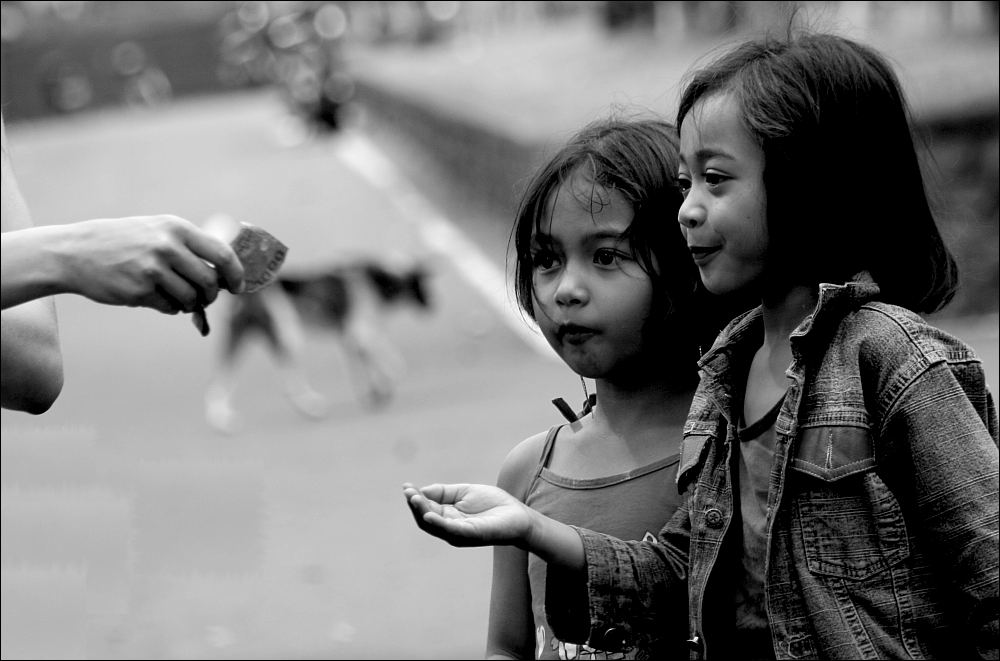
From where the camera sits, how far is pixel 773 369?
222cm

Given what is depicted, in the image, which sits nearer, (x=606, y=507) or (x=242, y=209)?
(x=606, y=507)

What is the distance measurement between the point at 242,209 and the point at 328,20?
23169mm

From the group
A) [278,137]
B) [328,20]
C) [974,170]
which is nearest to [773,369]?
[974,170]

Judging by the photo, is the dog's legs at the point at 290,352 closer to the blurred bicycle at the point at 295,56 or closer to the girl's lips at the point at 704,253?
the girl's lips at the point at 704,253

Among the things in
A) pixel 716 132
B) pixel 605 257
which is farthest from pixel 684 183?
pixel 605 257

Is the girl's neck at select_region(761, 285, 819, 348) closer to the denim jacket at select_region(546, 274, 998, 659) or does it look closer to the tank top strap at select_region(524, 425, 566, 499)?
the denim jacket at select_region(546, 274, 998, 659)

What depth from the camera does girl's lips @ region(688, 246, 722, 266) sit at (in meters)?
2.15

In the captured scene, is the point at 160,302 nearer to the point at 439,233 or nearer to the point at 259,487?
the point at 259,487

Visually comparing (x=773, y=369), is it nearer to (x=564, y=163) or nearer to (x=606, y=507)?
(x=606, y=507)

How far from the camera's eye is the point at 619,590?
7.41 feet

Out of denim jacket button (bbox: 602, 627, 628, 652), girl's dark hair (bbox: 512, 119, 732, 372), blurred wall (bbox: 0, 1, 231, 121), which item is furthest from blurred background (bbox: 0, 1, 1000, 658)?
blurred wall (bbox: 0, 1, 231, 121)

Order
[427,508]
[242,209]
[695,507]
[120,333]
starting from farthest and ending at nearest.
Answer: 1. [242,209]
2. [120,333]
3. [695,507]
4. [427,508]

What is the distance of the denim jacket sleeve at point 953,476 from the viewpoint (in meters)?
1.90

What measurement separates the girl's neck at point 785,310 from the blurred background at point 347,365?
435 mm
